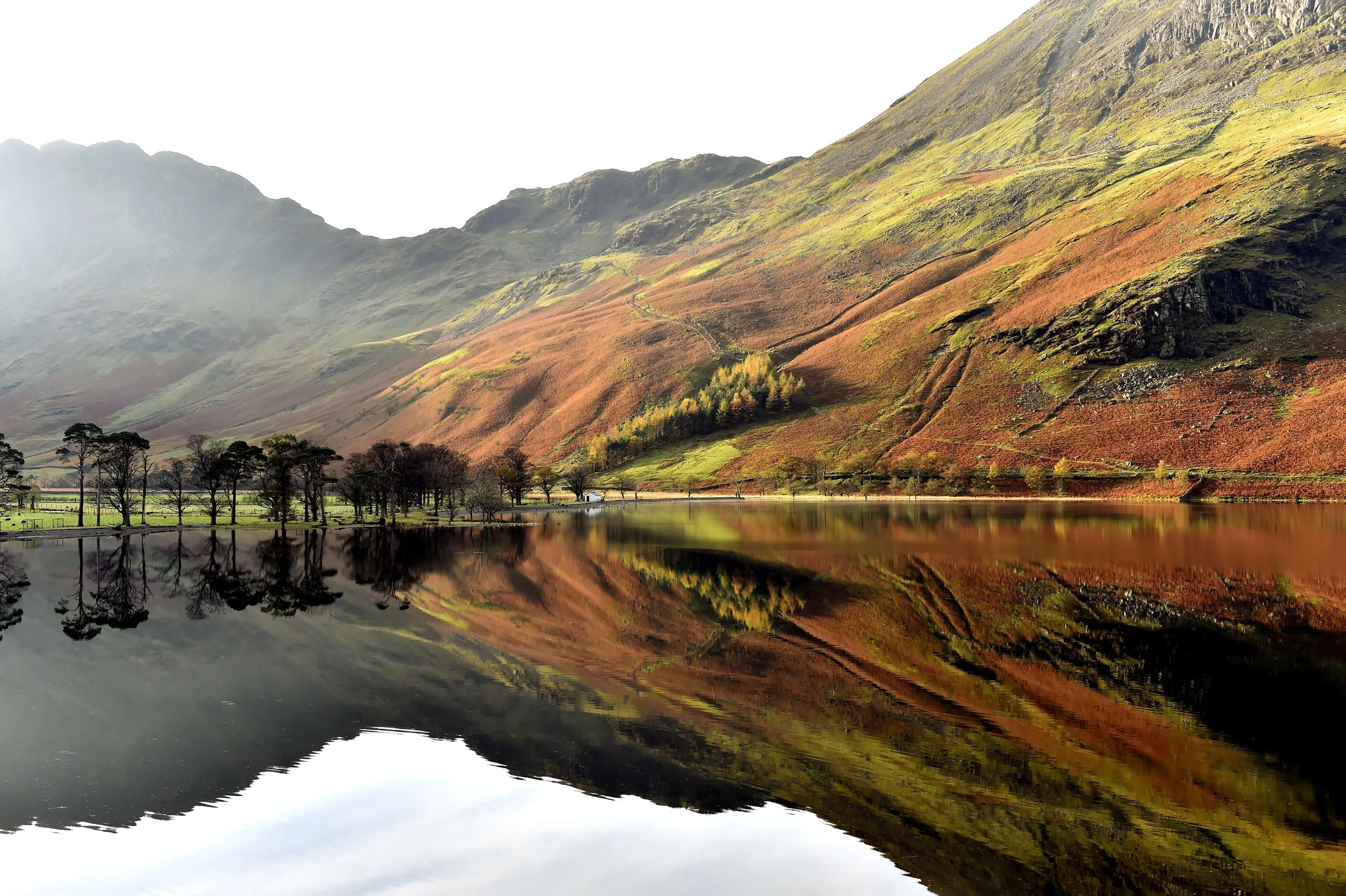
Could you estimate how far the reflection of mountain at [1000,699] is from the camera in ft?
42.6

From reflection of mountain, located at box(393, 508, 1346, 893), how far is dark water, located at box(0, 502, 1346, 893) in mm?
98

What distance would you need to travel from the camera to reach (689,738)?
1820 centimetres

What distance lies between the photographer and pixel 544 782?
52.9ft

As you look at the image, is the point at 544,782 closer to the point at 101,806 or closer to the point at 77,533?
the point at 101,806

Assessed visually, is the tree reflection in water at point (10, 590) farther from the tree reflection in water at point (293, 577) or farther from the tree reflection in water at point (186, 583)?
the tree reflection in water at point (293, 577)

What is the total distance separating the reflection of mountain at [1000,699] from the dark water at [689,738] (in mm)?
98

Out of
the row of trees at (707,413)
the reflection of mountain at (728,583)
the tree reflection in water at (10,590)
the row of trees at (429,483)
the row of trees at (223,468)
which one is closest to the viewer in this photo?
the reflection of mountain at (728,583)

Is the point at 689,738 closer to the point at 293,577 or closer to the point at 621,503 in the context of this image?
the point at 293,577

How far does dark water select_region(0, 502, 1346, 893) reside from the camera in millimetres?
12742

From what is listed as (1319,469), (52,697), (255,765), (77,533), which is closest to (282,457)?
(77,533)

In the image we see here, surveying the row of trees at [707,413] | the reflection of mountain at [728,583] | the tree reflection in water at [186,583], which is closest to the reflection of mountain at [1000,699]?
the reflection of mountain at [728,583]

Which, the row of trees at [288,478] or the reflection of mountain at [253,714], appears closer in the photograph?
the reflection of mountain at [253,714]

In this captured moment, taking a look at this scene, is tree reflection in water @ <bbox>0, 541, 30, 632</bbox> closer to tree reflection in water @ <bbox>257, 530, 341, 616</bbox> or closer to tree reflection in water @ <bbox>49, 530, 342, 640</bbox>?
tree reflection in water @ <bbox>49, 530, 342, 640</bbox>

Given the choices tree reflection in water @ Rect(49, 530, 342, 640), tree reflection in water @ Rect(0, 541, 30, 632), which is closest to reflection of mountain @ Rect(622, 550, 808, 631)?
tree reflection in water @ Rect(49, 530, 342, 640)
